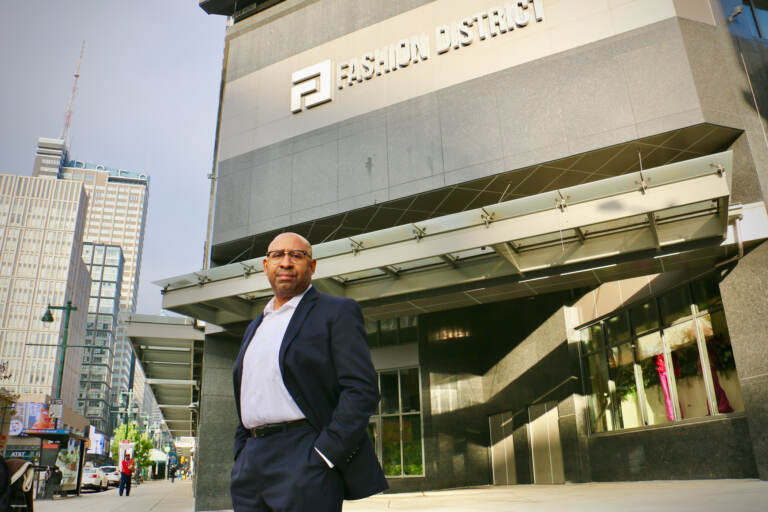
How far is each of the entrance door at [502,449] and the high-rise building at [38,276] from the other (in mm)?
107215

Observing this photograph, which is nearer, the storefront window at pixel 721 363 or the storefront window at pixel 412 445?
the storefront window at pixel 721 363

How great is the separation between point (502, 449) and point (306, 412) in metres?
17.7

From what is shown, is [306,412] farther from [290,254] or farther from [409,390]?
[409,390]

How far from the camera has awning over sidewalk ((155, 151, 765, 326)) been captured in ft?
32.6

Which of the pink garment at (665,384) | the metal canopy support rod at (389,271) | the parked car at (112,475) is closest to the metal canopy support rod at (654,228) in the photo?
the pink garment at (665,384)

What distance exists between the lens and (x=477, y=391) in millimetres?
19609

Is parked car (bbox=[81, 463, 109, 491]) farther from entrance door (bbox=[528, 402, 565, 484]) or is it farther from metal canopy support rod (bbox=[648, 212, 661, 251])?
metal canopy support rod (bbox=[648, 212, 661, 251])

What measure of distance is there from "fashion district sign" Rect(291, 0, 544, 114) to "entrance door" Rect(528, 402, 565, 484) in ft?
33.6

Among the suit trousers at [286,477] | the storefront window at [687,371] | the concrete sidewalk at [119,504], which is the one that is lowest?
the concrete sidewalk at [119,504]

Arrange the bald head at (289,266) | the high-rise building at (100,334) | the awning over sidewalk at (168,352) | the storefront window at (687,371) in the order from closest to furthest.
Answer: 1. the bald head at (289,266)
2. the storefront window at (687,371)
3. the awning over sidewalk at (168,352)
4. the high-rise building at (100,334)

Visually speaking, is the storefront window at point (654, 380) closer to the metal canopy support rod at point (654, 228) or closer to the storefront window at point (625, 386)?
the storefront window at point (625, 386)

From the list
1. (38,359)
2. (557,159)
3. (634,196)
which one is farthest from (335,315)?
(38,359)

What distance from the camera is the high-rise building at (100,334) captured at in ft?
474

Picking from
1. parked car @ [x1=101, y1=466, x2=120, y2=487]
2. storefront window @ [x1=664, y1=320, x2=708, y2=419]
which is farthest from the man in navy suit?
parked car @ [x1=101, y1=466, x2=120, y2=487]
